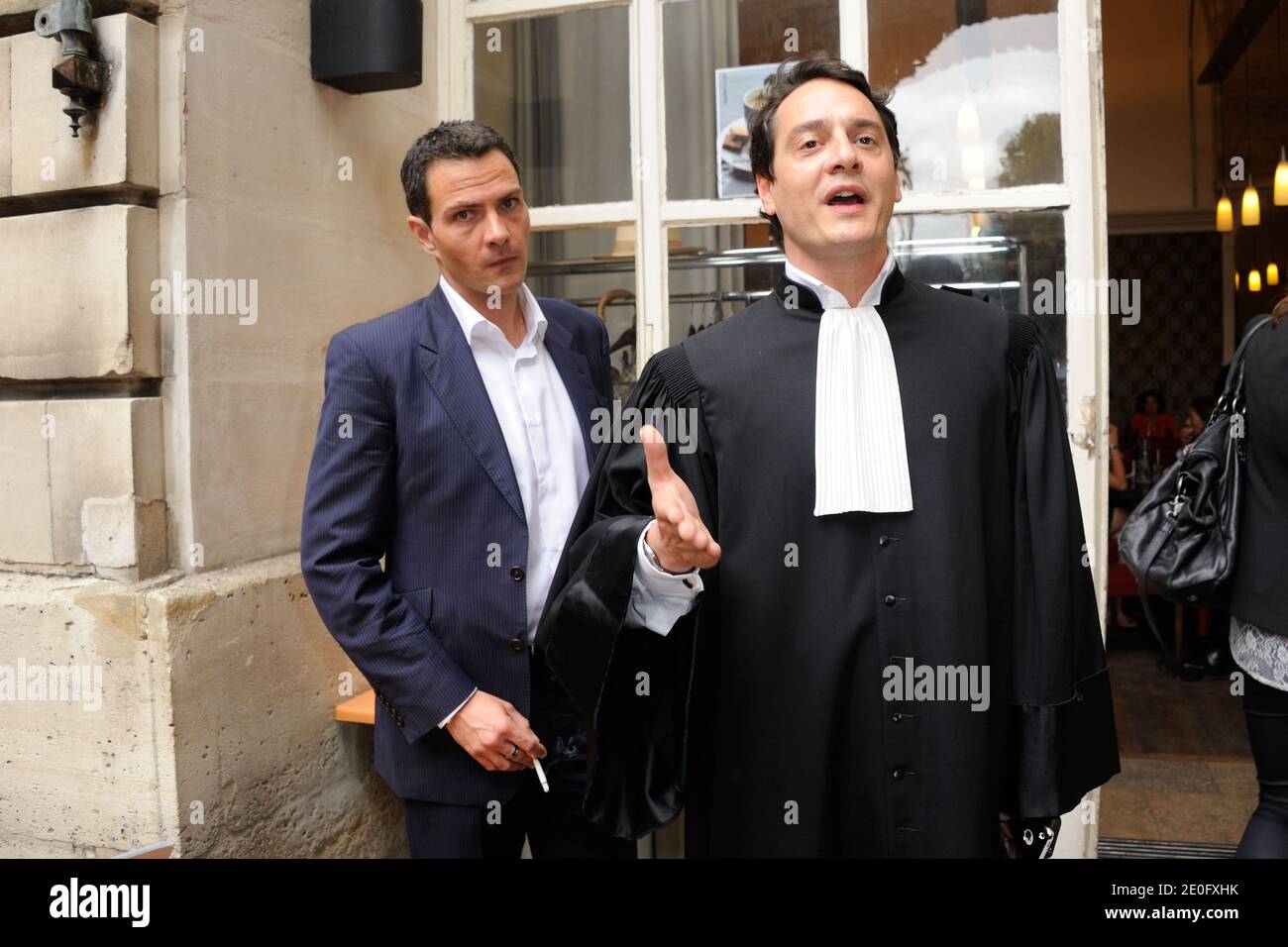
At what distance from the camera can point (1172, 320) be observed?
39.3 ft

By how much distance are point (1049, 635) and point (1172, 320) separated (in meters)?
11.6

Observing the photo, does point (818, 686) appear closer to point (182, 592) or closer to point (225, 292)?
point (182, 592)

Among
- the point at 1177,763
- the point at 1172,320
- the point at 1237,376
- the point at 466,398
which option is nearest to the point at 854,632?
the point at 466,398

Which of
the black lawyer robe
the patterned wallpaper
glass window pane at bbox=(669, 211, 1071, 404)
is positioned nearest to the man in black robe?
the black lawyer robe

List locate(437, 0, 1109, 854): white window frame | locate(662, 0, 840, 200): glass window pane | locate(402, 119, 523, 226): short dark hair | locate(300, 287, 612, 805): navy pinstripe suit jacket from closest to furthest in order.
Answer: locate(300, 287, 612, 805): navy pinstripe suit jacket < locate(402, 119, 523, 226): short dark hair < locate(437, 0, 1109, 854): white window frame < locate(662, 0, 840, 200): glass window pane

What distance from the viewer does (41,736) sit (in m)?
2.70

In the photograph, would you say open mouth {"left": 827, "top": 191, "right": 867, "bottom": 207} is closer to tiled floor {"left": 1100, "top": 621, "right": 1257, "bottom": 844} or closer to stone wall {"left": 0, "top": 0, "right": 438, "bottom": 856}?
stone wall {"left": 0, "top": 0, "right": 438, "bottom": 856}

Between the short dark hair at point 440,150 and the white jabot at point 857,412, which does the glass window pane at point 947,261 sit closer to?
the short dark hair at point 440,150

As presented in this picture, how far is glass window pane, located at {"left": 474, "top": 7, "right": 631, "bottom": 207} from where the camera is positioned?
3.36m

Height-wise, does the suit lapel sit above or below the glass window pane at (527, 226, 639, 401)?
below

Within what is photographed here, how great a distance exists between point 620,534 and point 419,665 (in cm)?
64

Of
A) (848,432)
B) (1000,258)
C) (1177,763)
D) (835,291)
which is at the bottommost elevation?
(1177,763)

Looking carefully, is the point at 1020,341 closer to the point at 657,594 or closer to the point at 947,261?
the point at 657,594
